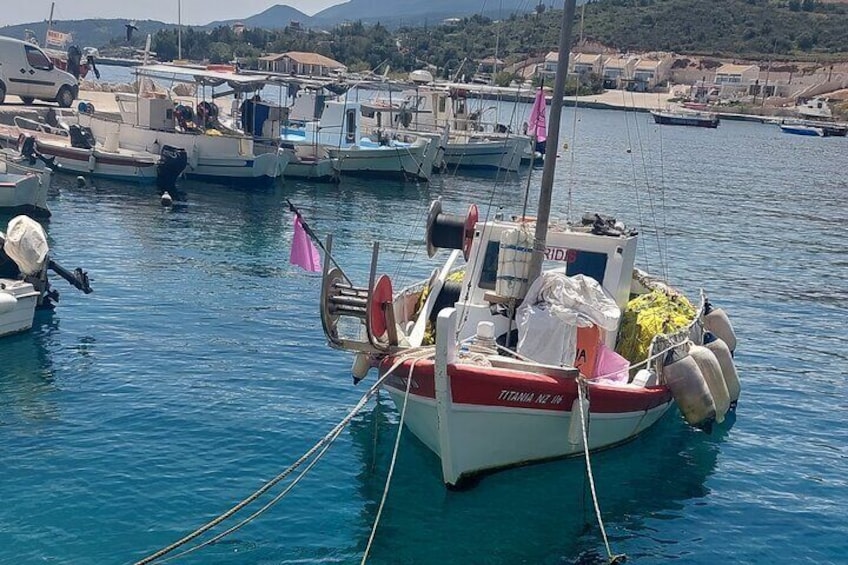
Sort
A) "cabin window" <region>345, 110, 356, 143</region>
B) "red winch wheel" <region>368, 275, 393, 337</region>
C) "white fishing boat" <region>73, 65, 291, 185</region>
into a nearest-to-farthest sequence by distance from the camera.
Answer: "red winch wheel" <region>368, 275, 393, 337</region>, "white fishing boat" <region>73, 65, 291, 185</region>, "cabin window" <region>345, 110, 356, 143</region>

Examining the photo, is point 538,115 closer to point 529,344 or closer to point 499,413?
point 529,344

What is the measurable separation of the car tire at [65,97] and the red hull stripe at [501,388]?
46613 mm

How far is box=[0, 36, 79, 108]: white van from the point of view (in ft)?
161

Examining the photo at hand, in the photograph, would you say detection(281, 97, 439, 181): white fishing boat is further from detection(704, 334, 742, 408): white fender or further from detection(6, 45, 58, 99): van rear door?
detection(704, 334, 742, 408): white fender

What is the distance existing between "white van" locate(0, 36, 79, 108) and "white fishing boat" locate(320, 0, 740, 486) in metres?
40.8

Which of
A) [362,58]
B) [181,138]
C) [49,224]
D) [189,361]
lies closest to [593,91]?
[362,58]

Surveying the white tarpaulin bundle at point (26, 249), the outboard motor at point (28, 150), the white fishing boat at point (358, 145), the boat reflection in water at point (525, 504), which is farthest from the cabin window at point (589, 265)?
the white fishing boat at point (358, 145)

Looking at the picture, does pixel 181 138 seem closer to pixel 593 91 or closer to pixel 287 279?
pixel 287 279

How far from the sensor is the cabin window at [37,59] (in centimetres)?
4991

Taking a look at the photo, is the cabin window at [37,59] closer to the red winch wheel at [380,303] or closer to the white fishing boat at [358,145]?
the white fishing boat at [358,145]

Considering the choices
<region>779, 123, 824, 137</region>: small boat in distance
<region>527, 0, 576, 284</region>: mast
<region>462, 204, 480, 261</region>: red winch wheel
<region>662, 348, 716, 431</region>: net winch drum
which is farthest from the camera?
<region>779, 123, 824, 137</region>: small boat in distance

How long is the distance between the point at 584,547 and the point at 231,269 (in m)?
17.7

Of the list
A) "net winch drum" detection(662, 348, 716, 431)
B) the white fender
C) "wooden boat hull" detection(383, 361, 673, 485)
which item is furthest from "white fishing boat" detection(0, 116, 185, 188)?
"net winch drum" detection(662, 348, 716, 431)

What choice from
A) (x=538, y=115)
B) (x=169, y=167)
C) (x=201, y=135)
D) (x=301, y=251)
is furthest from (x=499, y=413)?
(x=201, y=135)
